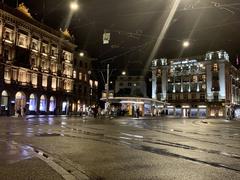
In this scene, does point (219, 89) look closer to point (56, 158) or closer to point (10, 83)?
point (10, 83)

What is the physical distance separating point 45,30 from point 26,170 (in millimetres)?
63764

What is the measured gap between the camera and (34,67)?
2534 inches

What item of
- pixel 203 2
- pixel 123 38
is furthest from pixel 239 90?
pixel 203 2

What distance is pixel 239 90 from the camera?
4729 inches

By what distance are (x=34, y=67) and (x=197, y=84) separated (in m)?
57.3

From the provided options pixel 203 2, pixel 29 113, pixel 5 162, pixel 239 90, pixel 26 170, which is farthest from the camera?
pixel 239 90

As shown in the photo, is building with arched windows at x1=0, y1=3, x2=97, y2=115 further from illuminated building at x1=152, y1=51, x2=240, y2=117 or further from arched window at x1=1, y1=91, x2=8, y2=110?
illuminated building at x1=152, y1=51, x2=240, y2=117

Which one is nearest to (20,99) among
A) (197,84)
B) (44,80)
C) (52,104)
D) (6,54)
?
(44,80)

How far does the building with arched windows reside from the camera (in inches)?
2215

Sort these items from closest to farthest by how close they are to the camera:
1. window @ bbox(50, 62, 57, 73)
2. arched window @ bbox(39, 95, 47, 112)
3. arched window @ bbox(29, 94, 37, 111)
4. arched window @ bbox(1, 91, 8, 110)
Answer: arched window @ bbox(1, 91, 8, 110)
arched window @ bbox(29, 94, 37, 111)
arched window @ bbox(39, 95, 47, 112)
window @ bbox(50, 62, 57, 73)

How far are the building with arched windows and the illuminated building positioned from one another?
3764 centimetres

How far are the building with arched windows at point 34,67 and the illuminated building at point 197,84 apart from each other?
1482 inches

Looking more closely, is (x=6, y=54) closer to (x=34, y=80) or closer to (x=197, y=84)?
(x=34, y=80)

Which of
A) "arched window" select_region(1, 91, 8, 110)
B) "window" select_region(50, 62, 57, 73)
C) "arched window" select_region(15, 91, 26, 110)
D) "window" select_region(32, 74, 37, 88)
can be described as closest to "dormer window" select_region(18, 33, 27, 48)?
"window" select_region(32, 74, 37, 88)
